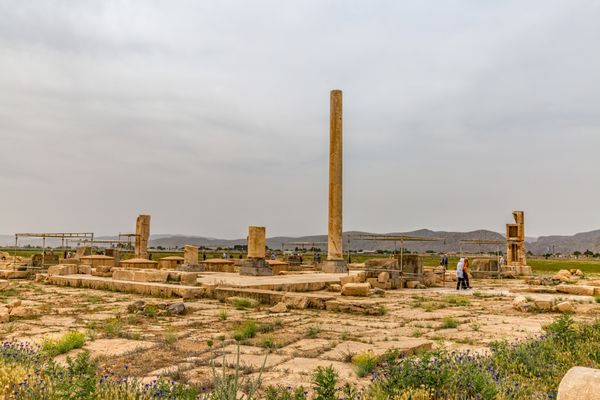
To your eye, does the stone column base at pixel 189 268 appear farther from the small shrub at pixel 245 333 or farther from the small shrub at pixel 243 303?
the small shrub at pixel 245 333

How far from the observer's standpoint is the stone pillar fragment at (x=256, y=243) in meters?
22.1

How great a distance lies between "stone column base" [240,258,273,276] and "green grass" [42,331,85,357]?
15.0 meters

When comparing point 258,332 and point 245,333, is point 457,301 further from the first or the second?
point 245,333

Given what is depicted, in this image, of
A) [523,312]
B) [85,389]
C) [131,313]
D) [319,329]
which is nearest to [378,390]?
[85,389]

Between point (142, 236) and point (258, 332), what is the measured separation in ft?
72.9

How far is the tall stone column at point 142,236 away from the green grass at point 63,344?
22.5 meters

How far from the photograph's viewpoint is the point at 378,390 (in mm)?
4078

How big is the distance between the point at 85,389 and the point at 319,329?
4.97 metres

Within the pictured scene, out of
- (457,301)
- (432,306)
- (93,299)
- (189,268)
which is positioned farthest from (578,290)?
(189,268)

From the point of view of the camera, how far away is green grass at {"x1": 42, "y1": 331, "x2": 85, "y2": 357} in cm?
607

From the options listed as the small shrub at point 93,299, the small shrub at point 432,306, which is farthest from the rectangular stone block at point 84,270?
the small shrub at point 432,306

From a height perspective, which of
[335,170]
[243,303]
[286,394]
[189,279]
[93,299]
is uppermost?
[335,170]

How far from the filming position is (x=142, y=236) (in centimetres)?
2855

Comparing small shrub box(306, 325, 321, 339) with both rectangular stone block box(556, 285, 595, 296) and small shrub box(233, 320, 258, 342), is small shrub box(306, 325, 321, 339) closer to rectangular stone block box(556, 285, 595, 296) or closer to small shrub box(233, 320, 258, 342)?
small shrub box(233, 320, 258, 342)
